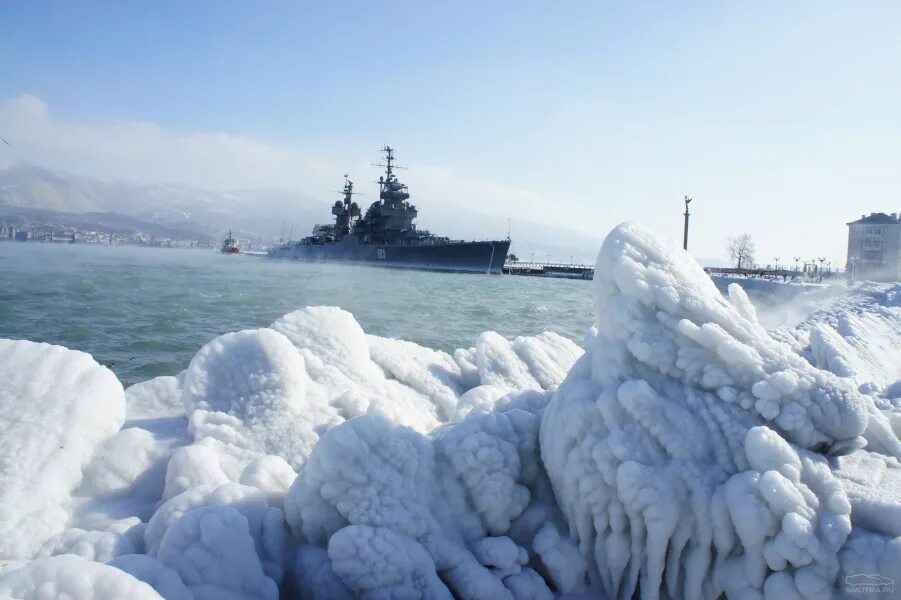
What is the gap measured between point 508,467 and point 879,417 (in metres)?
1.53

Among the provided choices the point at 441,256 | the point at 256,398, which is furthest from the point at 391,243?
the point at 256,398

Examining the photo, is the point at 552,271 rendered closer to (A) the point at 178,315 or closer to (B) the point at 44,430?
(A) the point at 178,315

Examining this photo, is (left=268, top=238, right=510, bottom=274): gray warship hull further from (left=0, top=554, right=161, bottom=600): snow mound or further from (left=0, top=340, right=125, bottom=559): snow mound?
(left=0, top=554, right=161, bottom=600): snow mound

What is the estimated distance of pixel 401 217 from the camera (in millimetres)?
51469

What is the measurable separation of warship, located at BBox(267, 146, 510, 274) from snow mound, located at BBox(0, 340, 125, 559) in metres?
44.2

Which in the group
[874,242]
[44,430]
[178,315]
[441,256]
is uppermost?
[874,242]

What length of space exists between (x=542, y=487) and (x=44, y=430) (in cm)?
228

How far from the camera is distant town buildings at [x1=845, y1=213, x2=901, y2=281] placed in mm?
32531

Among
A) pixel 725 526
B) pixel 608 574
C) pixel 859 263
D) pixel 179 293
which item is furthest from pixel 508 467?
pixel 859 263

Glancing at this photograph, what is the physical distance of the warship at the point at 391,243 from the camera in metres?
47.5

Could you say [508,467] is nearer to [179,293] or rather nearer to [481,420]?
[481,420]

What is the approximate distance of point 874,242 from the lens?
1373 inches

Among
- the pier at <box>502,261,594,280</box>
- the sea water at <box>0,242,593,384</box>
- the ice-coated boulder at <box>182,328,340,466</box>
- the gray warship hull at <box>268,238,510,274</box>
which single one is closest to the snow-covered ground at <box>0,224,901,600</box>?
the ice-coated boulder at <box>182,328,340,466</box>

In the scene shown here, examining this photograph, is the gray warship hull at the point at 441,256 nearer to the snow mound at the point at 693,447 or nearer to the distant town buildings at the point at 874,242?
the distant town buildings at the point at 874,242
